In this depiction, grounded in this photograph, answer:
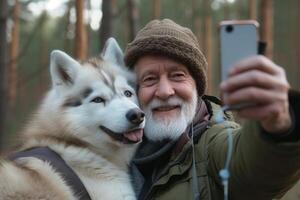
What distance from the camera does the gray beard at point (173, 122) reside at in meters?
3.39

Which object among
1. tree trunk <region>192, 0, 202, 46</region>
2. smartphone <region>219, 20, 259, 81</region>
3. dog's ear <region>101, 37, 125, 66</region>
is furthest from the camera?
tree trunk <region>192, 0, 202, 46</region>

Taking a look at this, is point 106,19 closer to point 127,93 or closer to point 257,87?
point 127,93

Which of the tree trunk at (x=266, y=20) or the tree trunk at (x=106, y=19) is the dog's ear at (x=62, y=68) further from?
the tree trunk at (x=266, y=20)

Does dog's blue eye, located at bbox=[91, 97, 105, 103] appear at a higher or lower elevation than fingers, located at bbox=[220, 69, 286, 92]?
lower

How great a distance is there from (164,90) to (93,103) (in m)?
0.57

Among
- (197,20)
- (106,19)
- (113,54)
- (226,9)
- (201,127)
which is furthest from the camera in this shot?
(197,20)

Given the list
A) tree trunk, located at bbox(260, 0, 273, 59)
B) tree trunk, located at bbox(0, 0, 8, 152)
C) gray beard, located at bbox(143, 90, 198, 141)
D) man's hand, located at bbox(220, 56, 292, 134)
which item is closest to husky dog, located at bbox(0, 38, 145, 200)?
gray beard, located at bbox(143, 90, 198, 141)

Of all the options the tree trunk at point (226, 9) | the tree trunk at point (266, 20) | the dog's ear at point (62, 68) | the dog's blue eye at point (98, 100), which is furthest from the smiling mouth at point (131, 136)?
the tree trunk at point (226, 9)

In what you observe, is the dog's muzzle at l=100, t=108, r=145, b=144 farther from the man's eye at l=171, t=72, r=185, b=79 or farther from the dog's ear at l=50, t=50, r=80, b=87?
the dog's ear at l=50, t=50, r=80, b=87

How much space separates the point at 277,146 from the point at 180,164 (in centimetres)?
102

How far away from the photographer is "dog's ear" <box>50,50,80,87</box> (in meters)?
3.83

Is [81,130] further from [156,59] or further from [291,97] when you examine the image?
[291,97]

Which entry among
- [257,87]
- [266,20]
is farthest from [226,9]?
[257,87]

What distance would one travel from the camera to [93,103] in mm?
3639
